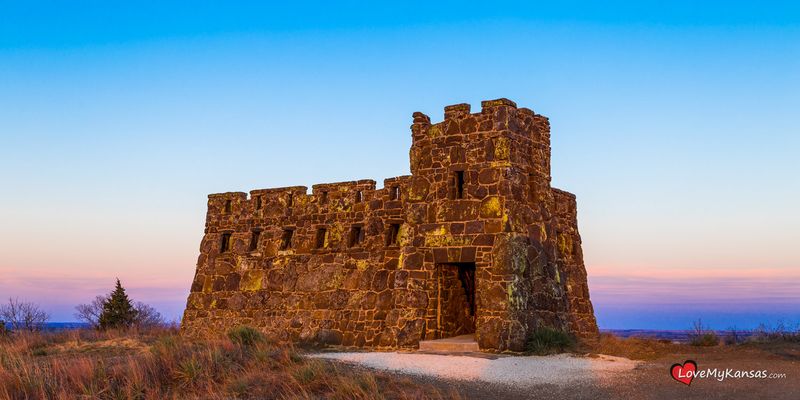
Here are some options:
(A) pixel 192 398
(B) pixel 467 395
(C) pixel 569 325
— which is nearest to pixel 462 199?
(C) pixel 569 325

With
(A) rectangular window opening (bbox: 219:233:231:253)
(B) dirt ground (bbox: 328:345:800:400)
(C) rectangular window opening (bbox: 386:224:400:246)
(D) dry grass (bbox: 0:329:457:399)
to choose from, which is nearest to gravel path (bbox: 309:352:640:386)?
(B) dirt ground (bbox: 328:345:800:400)

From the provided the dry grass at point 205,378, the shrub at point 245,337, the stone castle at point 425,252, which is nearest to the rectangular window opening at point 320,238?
the stone castle at point 425,252

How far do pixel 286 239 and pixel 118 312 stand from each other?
944 cm

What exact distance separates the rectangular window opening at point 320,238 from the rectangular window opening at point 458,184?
4.83 metres

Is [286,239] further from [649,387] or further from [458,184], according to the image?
[649,387]

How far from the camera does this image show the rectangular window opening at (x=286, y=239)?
74.0 ft

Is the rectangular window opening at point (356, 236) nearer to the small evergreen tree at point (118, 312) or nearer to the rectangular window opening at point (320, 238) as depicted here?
the rectangular window opening at point (320, 238)

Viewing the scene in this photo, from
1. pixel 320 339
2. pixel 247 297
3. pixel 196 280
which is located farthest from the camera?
pixel 196 280

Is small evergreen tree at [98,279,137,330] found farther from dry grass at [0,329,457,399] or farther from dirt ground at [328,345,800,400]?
dirt ground at [328,345,800,400]

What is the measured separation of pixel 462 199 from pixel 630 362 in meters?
5.49

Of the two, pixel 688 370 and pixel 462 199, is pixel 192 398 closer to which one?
pixel 688 370

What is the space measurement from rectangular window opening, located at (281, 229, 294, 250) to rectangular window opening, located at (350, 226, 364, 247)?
7.50ft

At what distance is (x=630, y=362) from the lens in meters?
14.8

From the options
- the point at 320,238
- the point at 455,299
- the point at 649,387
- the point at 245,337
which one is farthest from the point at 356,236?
the point at 649,387
